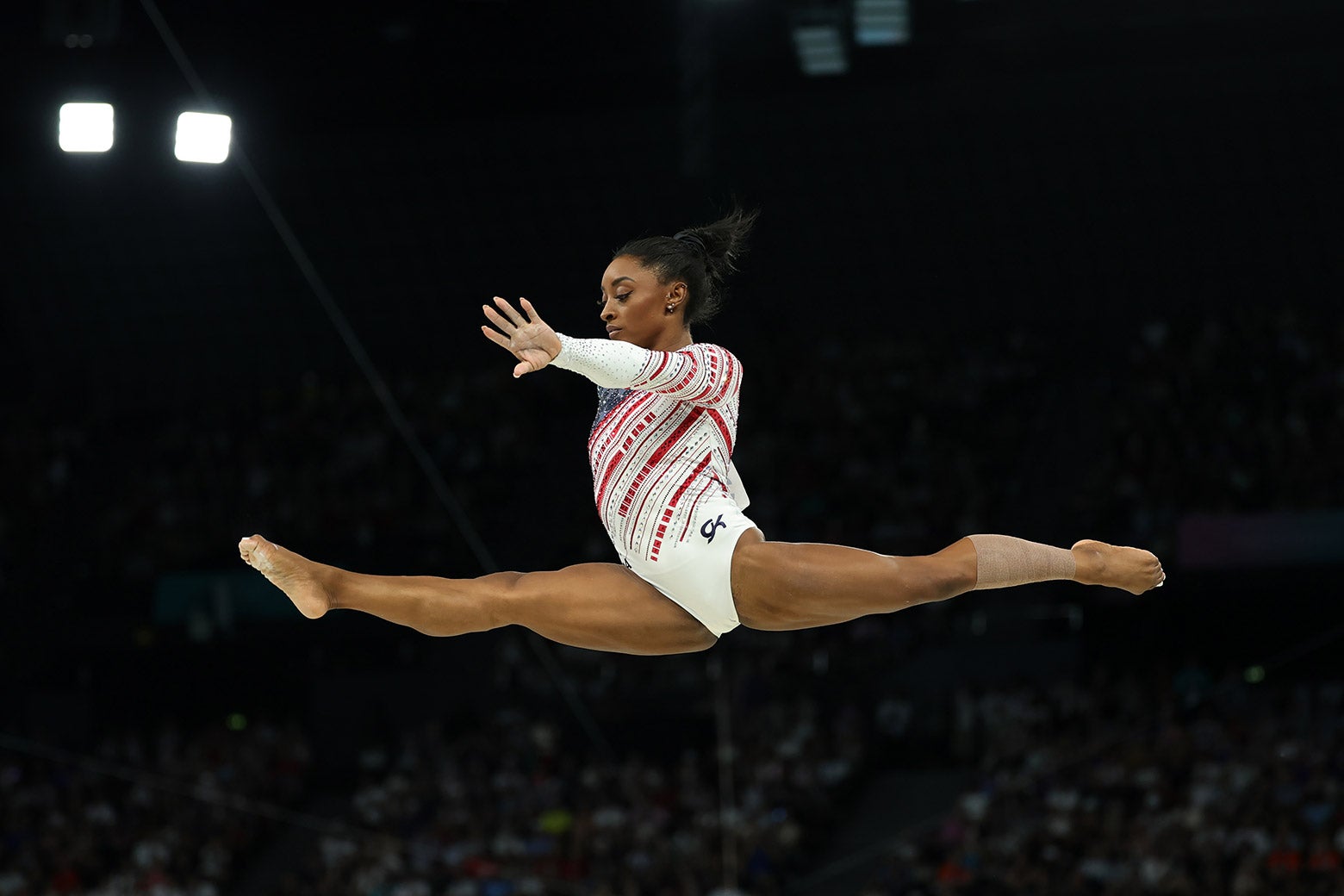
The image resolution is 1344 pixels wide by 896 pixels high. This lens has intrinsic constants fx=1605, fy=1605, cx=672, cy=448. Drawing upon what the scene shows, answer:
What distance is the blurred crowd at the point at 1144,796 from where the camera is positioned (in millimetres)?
11750

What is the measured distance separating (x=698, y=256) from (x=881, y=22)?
8.93 metres

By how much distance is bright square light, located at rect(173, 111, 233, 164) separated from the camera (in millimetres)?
10531

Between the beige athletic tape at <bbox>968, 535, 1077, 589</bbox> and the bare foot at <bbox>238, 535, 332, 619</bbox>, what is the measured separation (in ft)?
6.72

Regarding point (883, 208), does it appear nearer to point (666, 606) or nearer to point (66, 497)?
point (66, 497)

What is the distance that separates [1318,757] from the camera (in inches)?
497

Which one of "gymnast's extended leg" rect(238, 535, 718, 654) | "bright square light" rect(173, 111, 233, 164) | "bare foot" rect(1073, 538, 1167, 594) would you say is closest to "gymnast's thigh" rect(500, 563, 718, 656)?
"gymnast's extended leg" rect(238, 535, 718, 654)

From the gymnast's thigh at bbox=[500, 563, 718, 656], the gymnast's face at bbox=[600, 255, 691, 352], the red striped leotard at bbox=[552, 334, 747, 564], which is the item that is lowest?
the gymnast's thigh at bbox=[500, 563, 718, 656]

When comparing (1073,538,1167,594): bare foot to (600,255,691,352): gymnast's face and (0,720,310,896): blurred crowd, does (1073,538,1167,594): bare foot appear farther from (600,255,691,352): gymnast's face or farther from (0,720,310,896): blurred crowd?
(0,720,310,896): blurred crowd

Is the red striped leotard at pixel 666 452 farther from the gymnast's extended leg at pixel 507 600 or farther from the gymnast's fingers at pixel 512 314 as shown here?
the gymnast's fingers at pixel 512 314

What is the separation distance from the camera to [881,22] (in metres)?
13.6

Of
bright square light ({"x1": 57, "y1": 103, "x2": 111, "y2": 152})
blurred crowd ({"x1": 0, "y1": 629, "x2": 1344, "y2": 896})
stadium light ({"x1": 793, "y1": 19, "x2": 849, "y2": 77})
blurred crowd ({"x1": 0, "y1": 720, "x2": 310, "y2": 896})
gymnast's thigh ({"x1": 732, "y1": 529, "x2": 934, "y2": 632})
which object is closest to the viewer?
gymnast's thigh ({"x1": 732, "y1": 529, "x2": 934, "y2": 632})

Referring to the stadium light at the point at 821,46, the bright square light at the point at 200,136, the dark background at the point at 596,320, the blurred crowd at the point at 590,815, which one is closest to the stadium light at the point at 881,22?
the stadium light at the point at 821,46

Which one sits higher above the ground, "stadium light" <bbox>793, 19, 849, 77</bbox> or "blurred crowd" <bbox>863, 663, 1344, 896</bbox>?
"stadium light" <bbox>793, 19, 849, 77</bbox>

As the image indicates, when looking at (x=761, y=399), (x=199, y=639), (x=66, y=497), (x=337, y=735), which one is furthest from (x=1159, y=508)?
(x=66, y=497)
